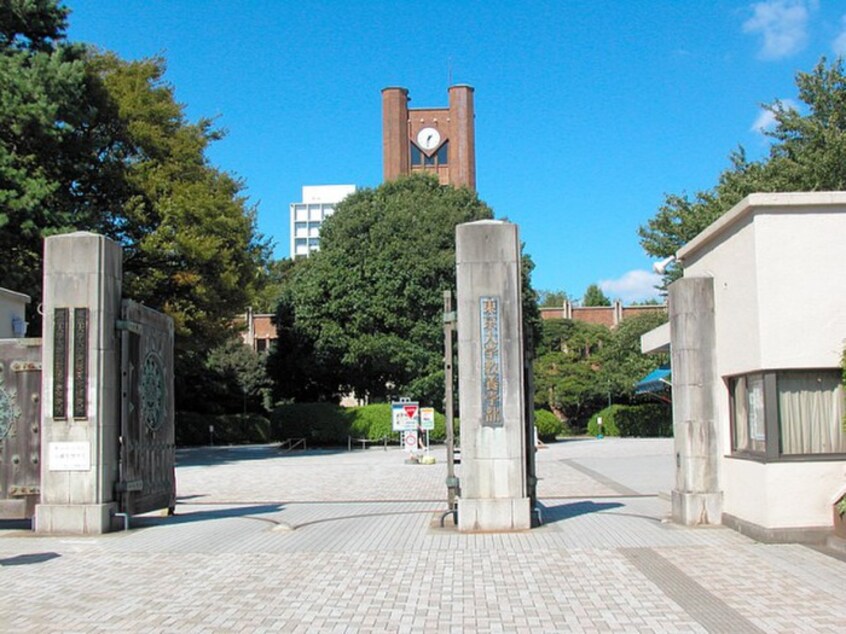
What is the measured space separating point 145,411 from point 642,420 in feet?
131

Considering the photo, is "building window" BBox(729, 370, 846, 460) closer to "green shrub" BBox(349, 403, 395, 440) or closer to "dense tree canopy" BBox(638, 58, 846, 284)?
→ "dense tree canopy" BBox(638, 58, 846, 284)

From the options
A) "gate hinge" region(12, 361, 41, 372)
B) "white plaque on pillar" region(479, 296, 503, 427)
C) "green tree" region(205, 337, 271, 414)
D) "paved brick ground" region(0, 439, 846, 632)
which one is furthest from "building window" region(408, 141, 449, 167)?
"white plaque on pillar" region(479, 296, 503, 427)

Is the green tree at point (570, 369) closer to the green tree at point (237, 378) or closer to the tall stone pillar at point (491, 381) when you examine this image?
the green tree at point (237, 378)

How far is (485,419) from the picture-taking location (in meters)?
11.6

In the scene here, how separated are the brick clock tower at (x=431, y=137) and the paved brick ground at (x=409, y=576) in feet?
179

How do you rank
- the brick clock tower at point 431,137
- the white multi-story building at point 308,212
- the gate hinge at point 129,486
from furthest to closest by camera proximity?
1. the white multi-story building at point 308,212
2. the brick clock tower at point 431,137
3. the gate hinge at point 129,486

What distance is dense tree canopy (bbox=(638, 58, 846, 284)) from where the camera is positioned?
29.3 metres

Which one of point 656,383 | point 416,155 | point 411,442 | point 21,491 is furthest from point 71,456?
point 416,155

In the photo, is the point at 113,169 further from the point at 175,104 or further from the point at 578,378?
the point at 578,378

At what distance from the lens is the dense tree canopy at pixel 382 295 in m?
38.0

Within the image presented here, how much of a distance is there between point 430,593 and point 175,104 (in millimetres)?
27705

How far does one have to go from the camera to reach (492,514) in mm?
11469

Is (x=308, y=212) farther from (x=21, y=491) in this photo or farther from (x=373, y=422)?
(x=21, y=491)

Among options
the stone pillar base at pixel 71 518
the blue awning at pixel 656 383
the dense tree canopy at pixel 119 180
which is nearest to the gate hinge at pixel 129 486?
the stone pillar base at pixel 71 518
